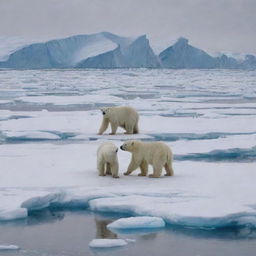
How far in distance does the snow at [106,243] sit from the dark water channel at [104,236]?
5 centimetres

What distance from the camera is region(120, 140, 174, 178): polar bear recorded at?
5465mm

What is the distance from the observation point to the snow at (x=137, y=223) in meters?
4.00

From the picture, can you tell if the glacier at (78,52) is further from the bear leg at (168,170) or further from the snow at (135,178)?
the bear leg at (168,170)

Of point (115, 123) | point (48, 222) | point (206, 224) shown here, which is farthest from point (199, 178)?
point (115, 123)

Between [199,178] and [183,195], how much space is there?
0.85 metres

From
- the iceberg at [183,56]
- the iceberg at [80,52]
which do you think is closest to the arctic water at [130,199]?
the iceberg at [80,52]

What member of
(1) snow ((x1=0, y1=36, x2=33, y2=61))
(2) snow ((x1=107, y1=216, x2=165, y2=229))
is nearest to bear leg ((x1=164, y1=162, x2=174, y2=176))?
(2) snow ((x1=107, y1=216, x2=165, y2=229))

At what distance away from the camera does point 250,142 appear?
8.33 meters

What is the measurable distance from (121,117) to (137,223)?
5296 mm

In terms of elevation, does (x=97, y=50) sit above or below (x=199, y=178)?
above

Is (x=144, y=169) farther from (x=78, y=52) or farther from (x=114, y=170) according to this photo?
(x=78, y=52)

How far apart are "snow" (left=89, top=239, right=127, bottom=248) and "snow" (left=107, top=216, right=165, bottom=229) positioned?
1.01 feet

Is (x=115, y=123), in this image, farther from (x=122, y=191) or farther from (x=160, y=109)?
(x=160, y=109)

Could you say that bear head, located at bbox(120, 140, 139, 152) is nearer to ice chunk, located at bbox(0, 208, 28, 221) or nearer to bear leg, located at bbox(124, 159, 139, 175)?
bear leg, located at bbox(124, 159, 139, 175)
